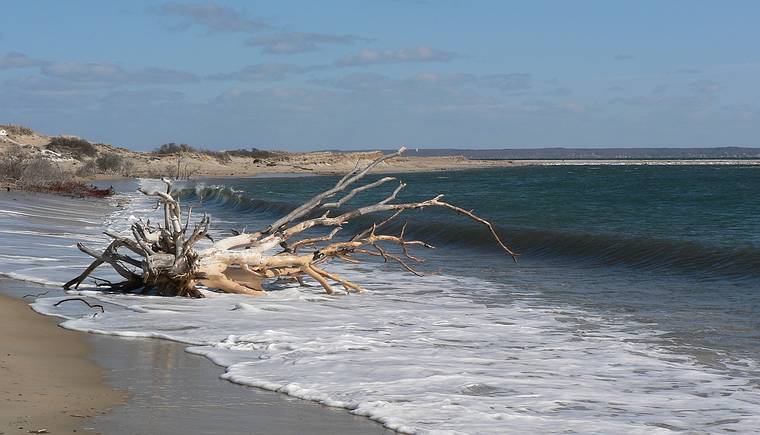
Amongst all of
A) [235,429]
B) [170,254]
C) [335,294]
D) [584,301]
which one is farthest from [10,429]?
[584,301]

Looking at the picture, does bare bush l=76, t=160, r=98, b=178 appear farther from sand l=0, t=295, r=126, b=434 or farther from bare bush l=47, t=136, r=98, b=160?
sand l=0, t=295, r=126, b=434

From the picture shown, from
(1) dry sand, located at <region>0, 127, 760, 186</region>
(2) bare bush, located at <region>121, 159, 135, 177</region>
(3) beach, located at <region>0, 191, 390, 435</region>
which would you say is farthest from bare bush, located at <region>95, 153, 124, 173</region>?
(3) beach, located at <region>0, 191, 390, 435</region>

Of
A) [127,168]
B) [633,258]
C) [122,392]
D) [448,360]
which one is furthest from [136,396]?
[127,168]

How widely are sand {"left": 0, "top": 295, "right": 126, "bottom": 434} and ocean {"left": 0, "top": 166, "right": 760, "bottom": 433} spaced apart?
28.1 inches

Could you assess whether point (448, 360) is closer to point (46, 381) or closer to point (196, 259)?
point (46, 381)

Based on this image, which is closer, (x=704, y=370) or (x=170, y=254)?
(x=704, y=370)

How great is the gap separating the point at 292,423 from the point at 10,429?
158 cm

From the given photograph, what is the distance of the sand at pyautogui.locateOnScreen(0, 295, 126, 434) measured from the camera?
5559 mm

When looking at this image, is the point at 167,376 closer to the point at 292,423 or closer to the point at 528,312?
the point at 292,423

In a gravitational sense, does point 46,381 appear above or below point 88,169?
above

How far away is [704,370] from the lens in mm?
7727

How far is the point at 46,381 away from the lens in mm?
6602

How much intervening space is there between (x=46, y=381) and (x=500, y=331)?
179 inches

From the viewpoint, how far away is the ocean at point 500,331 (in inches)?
253
